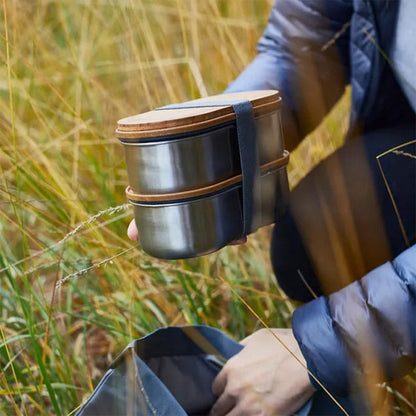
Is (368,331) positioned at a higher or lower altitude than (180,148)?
lower

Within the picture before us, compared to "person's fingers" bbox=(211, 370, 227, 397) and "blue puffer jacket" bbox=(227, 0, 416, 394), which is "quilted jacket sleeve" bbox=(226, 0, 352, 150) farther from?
"person's fingers" bbox=(211, 370, 227, 397)

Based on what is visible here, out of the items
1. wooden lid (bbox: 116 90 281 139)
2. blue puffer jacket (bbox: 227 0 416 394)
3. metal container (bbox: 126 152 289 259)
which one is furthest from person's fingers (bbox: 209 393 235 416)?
wooden lid (bbox: 116 90 281 139)

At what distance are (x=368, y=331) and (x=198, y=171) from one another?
27 centimetres

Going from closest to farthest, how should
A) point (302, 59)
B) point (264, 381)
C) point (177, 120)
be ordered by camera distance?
point (177, 120) → point (264, 381) → point (302, 59)

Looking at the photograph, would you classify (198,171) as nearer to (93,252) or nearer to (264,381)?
(264,381)

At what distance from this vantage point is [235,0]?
1.48 m

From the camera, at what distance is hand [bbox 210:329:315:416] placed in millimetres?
767

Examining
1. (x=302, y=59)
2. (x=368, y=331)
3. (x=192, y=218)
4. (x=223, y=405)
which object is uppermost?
(x=302, y=59)

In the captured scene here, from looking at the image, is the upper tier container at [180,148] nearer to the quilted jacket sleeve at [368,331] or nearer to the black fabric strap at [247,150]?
the black fabric strap at [247,150]

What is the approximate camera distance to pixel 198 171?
2.05ft

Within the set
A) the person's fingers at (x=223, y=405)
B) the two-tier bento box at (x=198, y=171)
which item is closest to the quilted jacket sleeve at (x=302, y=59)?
the two-tier bento box at (x=198, y=171)

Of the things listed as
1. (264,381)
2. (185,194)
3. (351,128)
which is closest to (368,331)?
(264,381)

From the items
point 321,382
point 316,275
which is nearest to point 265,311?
point 316,275

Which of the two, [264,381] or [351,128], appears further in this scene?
[351,128]
